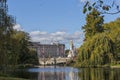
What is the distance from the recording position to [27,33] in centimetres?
8644

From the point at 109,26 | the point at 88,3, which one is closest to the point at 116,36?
the point at 109,26

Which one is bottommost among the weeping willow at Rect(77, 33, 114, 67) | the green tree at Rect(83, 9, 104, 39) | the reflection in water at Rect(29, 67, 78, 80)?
the reflection in water at Rect(29, 67, 78, 80)

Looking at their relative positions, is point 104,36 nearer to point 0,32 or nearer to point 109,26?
point 109,26

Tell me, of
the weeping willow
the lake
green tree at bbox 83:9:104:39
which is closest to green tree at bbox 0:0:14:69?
the lake

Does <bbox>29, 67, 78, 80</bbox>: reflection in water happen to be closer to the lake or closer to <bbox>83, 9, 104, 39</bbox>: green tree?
the lake

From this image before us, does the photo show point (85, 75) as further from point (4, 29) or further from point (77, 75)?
point (4, 29)

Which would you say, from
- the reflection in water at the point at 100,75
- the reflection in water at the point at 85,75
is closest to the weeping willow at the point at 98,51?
the reflection in water at the point at 85,75

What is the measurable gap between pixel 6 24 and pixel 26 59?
5949 centimetres

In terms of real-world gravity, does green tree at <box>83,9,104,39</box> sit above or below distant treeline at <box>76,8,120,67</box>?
above

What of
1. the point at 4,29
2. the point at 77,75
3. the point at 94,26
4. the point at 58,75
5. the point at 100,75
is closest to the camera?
the point at 4,29

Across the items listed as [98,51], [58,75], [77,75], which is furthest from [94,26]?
[77,75]

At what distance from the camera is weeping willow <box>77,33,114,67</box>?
66.4 m

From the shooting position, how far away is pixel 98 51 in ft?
218

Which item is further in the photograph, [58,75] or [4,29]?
[58,75]
